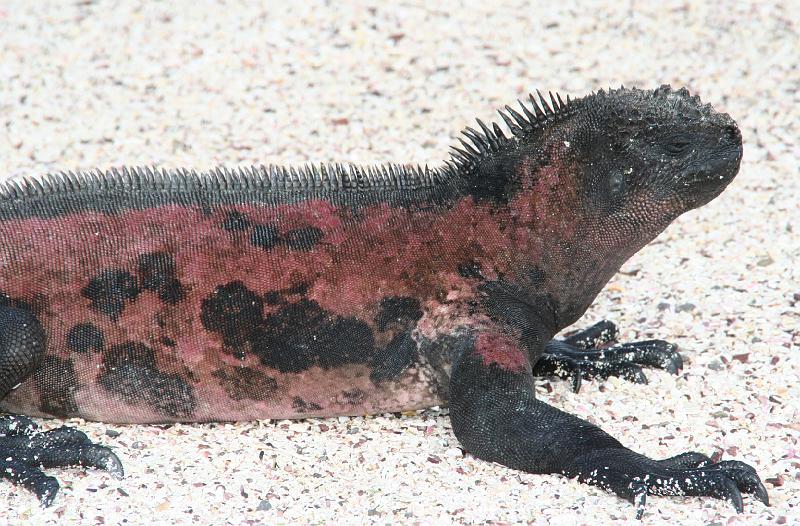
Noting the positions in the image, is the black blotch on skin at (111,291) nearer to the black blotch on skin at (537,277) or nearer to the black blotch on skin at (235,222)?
the black blotch on skin at (235,222)

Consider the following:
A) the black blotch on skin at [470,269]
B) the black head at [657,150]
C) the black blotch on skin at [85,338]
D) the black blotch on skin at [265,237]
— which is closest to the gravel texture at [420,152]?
the black blotch on skin at [85,338]

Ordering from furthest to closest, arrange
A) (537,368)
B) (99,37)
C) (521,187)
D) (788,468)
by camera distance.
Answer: (99,37) → (537,368) → (521,187) → (788,468)

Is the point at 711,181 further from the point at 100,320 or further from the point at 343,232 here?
the point at 100,320

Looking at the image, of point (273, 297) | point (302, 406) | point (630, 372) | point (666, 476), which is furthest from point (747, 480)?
point (273, 297)

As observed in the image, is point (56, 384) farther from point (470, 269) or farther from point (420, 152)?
point (420, 152)

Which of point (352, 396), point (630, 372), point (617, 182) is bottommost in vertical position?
point (352, 396)

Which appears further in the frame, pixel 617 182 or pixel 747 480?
pixel 617 182

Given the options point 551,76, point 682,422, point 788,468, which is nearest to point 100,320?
point 682,422
